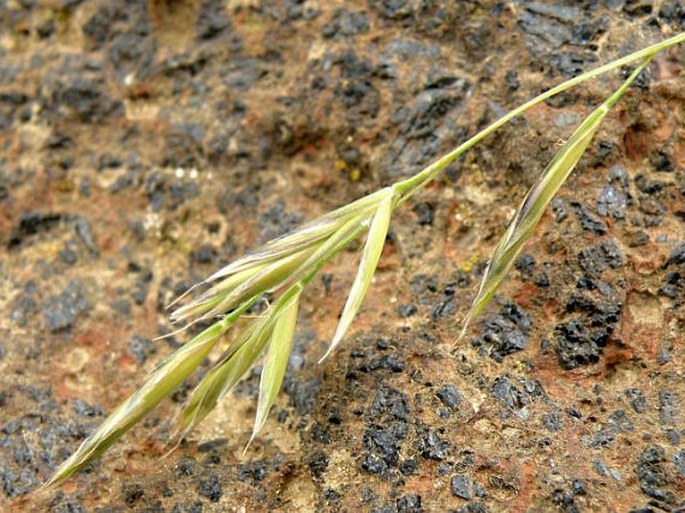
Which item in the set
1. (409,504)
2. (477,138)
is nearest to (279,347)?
(409,504)

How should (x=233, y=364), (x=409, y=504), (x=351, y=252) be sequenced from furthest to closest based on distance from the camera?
(x=351, y=252) < (x=233, y=364) < (x=409, y=504)

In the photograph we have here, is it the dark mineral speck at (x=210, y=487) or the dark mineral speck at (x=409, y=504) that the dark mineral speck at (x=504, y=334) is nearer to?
the dark mineral speck at (x=409, y=504)

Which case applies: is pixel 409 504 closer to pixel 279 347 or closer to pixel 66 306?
pixel 279 347

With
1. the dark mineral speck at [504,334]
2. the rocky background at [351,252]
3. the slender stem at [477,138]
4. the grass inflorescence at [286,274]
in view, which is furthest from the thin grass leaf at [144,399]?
the dark mineral speck at [504,334]

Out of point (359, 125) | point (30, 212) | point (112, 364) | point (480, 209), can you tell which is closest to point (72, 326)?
point (112, 364)

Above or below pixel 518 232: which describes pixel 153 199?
below

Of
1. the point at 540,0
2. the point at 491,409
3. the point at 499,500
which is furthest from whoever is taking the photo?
the point at 540,0

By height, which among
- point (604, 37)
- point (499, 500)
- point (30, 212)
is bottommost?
point (499, 500)

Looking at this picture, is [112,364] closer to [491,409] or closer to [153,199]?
[153,199]
